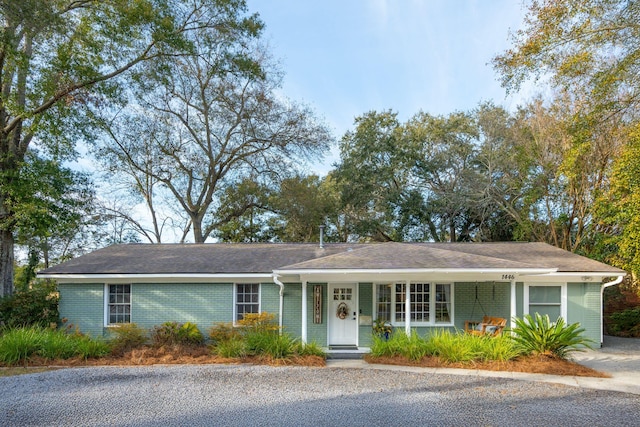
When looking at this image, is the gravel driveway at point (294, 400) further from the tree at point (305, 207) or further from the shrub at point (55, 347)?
the tree at point (305, 207)

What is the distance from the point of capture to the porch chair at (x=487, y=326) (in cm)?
1235

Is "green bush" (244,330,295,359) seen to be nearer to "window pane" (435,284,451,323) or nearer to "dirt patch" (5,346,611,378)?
"dirt patch" (5,346,611,378)

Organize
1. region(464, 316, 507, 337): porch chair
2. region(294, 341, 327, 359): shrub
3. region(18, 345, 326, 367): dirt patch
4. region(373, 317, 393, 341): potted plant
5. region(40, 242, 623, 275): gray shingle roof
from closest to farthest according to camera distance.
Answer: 1. region(18, 345, 326, 367): dirt patch
2. region(294, 341, 327, 359): shrub
3. region(40, 242, 623, 275): gray shingle roof
4. region(464, 316, 507, 337): porch chair
5. region(373, 317, 393, 341): potted plant

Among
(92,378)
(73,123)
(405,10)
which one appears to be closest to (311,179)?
(73,123)

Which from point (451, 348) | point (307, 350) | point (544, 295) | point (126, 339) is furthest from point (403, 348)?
point (126, 339)

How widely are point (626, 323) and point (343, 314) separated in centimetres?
1263

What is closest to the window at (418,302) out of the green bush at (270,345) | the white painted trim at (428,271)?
the white painted trim at (428,271)

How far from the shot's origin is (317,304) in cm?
1371

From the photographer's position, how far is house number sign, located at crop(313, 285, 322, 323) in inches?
539

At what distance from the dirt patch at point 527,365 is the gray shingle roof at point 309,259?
7.39 ft

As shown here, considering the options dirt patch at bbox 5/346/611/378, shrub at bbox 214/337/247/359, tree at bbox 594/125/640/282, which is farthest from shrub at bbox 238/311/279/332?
tree at bbox 594/125/640/282

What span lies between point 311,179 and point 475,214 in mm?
10725

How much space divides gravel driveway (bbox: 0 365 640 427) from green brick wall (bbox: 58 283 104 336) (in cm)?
436

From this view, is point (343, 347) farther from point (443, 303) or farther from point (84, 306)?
point (84, 306)
